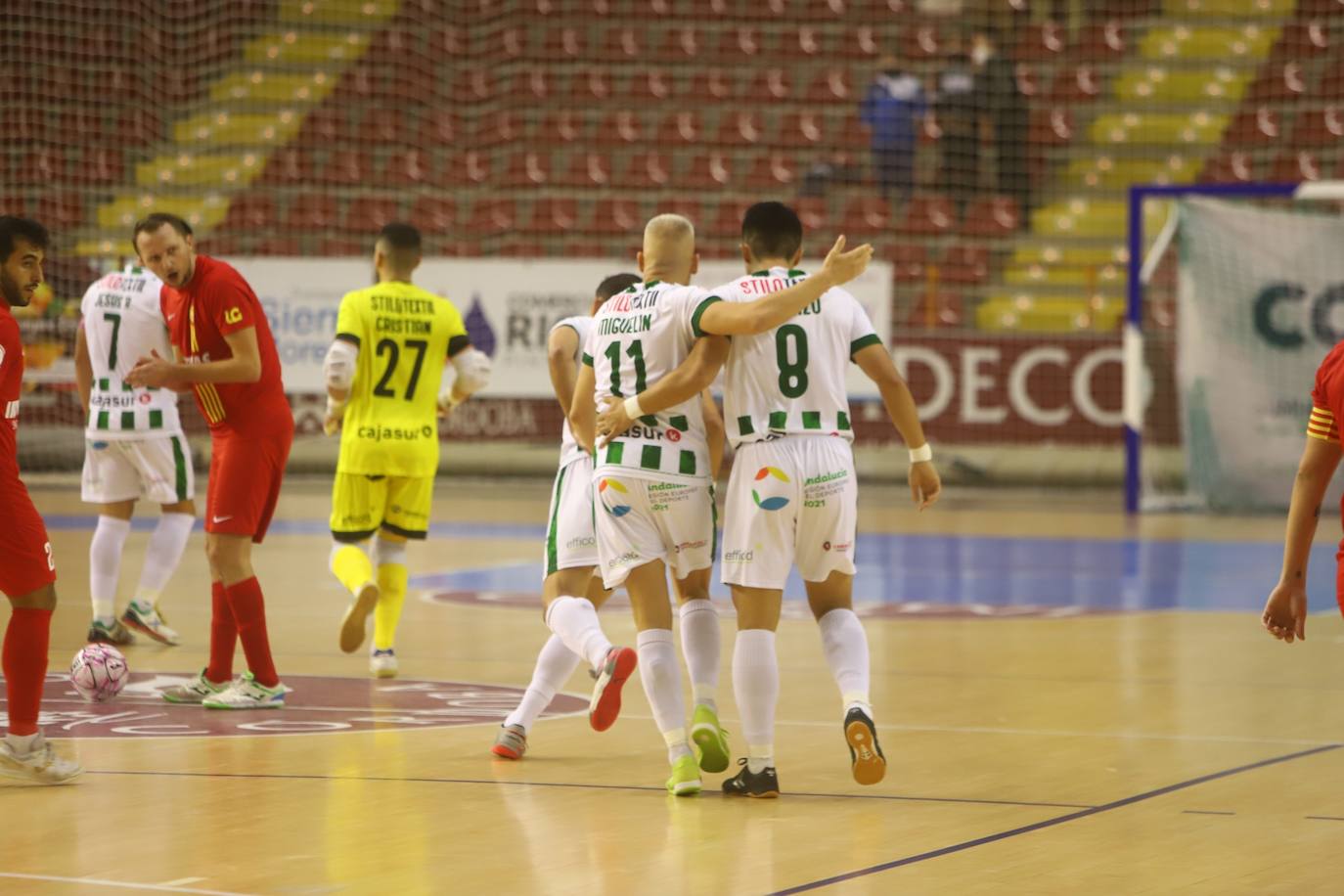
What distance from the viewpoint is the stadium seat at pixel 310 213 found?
2445 centimetres

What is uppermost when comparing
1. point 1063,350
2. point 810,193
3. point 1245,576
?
point 810,193

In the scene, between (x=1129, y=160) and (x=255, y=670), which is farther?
(x=1129, y=160)

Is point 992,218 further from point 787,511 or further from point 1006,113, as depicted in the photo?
point 787,511

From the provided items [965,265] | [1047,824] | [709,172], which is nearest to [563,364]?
[1047,824]

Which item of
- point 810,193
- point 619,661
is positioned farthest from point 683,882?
point 810,193

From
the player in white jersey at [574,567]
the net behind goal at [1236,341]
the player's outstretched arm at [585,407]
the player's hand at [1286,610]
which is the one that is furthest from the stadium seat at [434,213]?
the player's hand at [1286,610]

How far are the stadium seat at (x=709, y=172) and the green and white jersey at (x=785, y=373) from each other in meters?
18.2

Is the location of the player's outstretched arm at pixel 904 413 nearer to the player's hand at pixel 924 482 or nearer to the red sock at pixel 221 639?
the player's hand at pixel 924 482

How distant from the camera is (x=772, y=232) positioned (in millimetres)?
6684

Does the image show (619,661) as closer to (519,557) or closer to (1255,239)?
(519,557)

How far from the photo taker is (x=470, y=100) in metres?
25.8

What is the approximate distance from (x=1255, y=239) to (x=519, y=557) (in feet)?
28.8

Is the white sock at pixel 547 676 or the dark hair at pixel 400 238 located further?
the dark hair at pixel 400 238

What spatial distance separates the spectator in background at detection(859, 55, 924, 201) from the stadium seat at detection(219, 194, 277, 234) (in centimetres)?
748
